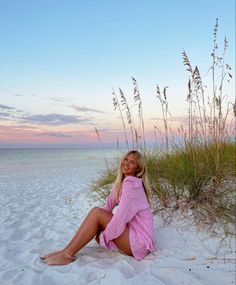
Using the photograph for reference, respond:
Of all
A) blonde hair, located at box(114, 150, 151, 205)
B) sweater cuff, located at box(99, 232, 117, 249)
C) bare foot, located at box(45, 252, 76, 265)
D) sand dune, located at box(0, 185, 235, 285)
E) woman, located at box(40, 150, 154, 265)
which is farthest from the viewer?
blonde hair, located at box(114, 150, 151, 205)

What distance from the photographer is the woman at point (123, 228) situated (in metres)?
2.80

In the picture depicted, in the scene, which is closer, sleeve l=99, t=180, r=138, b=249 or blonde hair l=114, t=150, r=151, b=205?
sleeve l=99, t=180, r=138, b=249

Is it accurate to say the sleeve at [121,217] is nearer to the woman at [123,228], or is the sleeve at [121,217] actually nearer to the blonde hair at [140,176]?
the woman at [123,228]

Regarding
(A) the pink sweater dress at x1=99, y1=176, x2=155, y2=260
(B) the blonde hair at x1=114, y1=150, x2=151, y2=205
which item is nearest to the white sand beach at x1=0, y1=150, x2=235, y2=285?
(A) the pink sweater dress at x1=99, y1=176, x2=155, y2=260

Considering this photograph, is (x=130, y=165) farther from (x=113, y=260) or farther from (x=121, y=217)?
(x=113, y=260)

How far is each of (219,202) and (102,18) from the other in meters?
5.61

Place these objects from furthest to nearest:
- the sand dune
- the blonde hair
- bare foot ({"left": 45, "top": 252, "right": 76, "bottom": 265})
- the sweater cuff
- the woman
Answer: the blonde hair → the sweater cuff → the woman → bare foot ({"left": 45, "top": 252, "right": 76, "bottom": 265}) → the sand dune

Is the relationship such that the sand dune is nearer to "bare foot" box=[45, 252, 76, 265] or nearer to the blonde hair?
"bare foot" box=[45, 252, 76, 265]

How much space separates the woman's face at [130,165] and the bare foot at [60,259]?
0.97 meters

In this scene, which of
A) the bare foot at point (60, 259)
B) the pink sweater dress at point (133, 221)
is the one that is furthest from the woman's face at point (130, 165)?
the bare foot at point (60, 259)

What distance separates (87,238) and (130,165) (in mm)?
826

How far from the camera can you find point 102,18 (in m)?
7.52

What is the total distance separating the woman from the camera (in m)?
2.80

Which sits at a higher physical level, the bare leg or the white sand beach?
the bare leg
